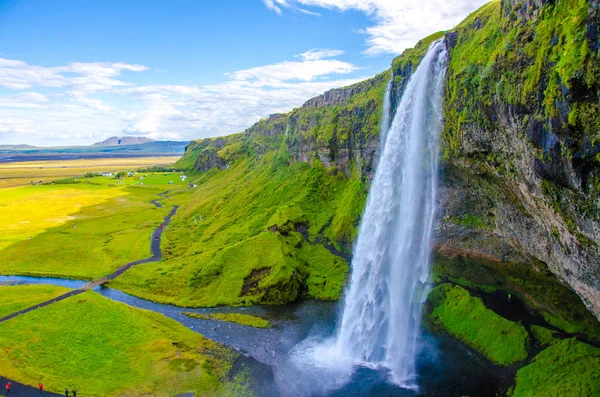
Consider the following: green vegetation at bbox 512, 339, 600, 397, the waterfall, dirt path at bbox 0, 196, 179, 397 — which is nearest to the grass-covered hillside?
the waterfall

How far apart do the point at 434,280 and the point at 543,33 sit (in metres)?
28.9

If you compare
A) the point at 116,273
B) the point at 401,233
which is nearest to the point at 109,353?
the point at 116,273

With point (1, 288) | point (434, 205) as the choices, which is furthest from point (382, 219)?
point (1, 288)

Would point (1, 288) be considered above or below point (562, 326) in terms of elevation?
below

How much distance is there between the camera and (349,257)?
56906 millimetres

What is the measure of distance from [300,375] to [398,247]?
17.7 meters

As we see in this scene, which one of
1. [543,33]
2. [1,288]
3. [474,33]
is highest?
[474,33]

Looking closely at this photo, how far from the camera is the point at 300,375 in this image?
33.9 meters

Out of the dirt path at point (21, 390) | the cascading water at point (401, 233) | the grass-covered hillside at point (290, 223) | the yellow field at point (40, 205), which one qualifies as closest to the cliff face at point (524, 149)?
the cascading water at point (401, 233)

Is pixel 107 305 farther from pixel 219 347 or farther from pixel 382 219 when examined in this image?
pixel 382 219

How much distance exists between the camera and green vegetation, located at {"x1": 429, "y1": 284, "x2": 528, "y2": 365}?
112 feet

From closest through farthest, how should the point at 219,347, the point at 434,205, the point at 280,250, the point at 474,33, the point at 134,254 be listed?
1. the point at 474,33
2. the point at 219,347
3. the point at 434,205
4. the point at 280,250
5. the point at 134,254

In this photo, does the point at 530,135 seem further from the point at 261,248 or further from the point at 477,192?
the point at 261,248

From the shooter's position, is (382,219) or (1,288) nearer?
(382,219)
